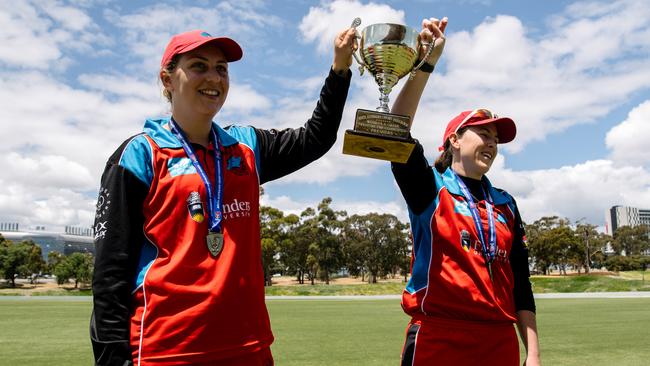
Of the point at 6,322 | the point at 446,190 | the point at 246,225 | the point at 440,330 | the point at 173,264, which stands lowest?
the point at 6,322

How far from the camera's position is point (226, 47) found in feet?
7.41

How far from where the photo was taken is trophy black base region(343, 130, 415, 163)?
2.43 meters

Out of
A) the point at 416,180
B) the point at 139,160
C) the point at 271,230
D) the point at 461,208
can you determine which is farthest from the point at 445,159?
the point at 271,230

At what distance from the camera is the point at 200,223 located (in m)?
2.01

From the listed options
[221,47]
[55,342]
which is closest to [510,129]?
[221,47]

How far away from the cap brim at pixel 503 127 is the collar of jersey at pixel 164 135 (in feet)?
4.77

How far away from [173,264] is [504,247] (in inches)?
73.2

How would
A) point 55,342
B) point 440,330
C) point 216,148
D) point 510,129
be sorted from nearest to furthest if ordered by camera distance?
point 216,148
point 440,330
point 510,129
point 55,342

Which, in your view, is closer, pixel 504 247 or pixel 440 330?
pixel 440 330

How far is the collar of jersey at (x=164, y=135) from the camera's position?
2.16 meters

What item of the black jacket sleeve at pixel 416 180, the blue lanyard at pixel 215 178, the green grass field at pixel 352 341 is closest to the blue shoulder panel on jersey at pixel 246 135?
the blue lanyard at pixel 215 178

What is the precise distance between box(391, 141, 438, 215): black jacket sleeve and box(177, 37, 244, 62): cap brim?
101 centimetres

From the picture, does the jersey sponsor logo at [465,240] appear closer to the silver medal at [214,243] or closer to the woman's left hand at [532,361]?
the woman's left hand at [532,361]

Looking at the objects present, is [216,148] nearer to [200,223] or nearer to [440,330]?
[200,223]
